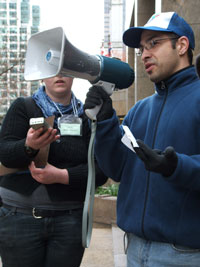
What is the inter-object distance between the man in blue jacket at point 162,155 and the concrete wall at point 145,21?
6.84ft

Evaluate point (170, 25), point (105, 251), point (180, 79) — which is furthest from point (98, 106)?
point (105, 251)

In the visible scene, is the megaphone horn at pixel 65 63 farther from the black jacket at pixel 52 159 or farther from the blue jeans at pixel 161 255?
the blue jeans at pixel 161 255

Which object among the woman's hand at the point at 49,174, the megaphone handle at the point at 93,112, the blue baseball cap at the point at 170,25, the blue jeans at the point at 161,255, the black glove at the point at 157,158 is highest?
the blue baseball cap at the point at 170,25

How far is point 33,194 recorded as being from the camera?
238cm

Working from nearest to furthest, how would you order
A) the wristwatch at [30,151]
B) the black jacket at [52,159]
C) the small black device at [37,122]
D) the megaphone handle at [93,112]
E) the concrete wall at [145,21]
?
the megaphone handle at [93,112] < the small black device at [37,122] < the wristwatch at [30,151] < the black jacket at [52,159] < the concrete wall at [145,21]

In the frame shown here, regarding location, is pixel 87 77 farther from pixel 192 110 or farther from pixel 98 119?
pixel 192 110

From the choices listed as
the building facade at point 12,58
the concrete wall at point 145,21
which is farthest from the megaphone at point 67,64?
the building facade at point 12,58

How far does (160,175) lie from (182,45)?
2.10ft

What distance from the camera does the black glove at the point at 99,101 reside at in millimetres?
1911

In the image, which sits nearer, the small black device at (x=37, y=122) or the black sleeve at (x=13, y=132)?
the small black device at (x=37, y=122)

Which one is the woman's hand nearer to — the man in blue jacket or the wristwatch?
the wristwatch

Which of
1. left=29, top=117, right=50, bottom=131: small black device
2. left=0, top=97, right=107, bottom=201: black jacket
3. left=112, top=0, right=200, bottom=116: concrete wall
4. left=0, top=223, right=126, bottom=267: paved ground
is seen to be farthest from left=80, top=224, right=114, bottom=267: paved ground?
left=29, top=117, right=50, bottom=131: small black device

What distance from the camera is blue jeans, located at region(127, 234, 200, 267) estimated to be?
1.77 m

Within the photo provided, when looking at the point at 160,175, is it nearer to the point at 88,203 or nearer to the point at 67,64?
the point at 88,203
